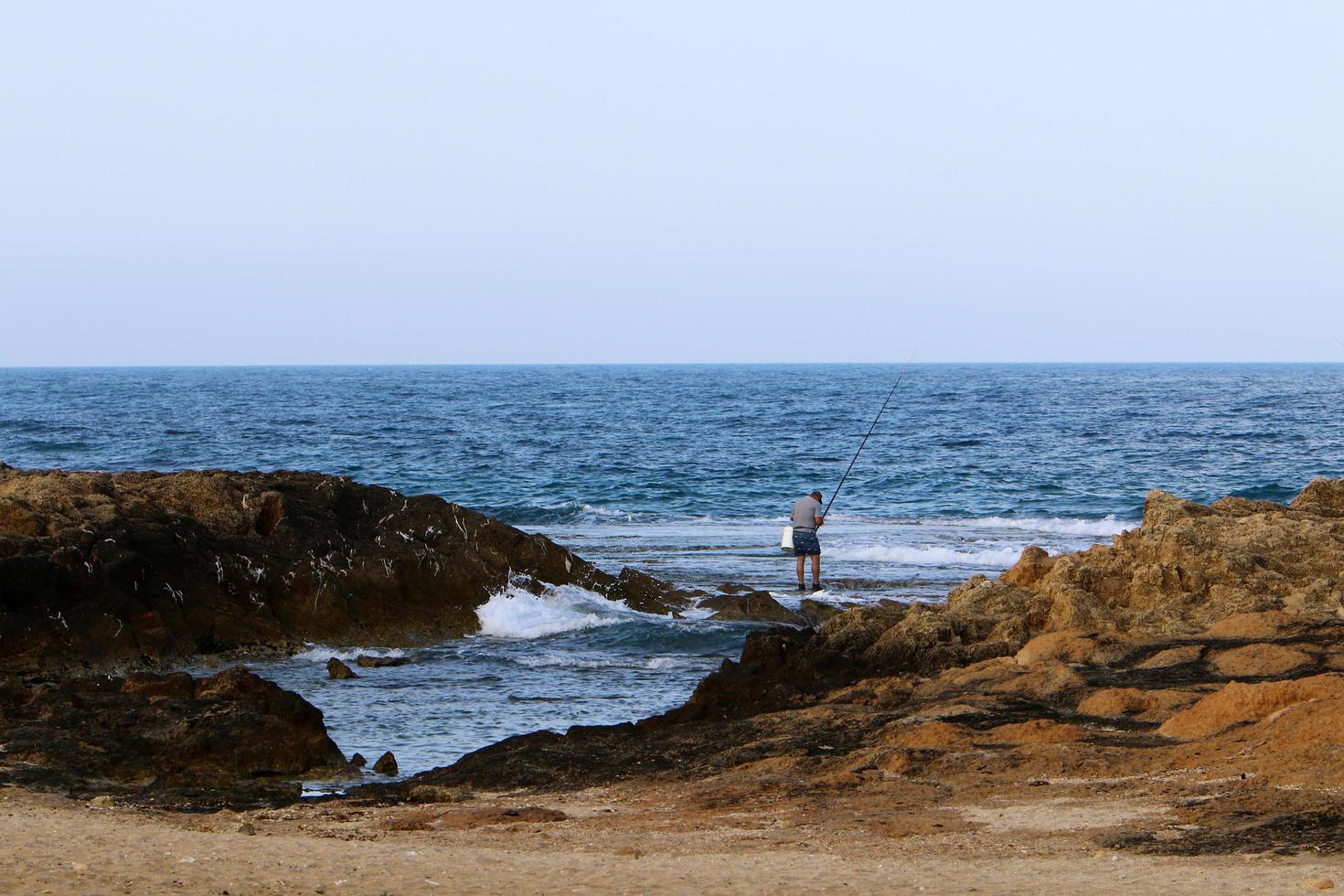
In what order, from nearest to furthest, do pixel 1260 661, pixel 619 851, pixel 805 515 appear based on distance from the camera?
pixel 619 851, pixel 1260 661, pixel 805 515

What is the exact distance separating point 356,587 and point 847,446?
28968 millimetres

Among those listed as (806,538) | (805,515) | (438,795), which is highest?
(805,515)

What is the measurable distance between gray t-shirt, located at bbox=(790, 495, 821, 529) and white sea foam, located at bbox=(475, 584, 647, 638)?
127 inches

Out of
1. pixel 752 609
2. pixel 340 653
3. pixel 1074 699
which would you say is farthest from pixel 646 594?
pixel 1074 699

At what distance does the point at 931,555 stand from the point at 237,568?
10.9 metres

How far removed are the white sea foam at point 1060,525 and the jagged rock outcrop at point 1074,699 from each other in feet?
32.5

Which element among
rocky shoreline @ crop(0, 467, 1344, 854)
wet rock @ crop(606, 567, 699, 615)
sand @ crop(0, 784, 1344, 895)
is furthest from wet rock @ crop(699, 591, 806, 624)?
sand @ crop(0, 784, 1344, 895)

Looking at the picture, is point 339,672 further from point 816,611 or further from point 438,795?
point 816,611

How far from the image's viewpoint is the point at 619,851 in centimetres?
587

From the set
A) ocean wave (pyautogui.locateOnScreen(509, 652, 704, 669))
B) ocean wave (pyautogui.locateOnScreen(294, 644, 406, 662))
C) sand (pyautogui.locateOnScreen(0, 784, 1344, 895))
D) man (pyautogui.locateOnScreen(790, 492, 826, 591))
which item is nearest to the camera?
sand (pyautogui.locateOnScreen(0, 784, 1344, 895))

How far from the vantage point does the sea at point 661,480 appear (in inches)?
458

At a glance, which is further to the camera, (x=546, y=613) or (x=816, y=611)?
(x=816, y=611)

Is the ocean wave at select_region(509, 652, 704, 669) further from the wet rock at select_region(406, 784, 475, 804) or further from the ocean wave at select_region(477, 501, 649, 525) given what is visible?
the ocean wave at select_region(477, 501, 649, 525)

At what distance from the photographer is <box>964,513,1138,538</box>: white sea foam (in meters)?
23.3
